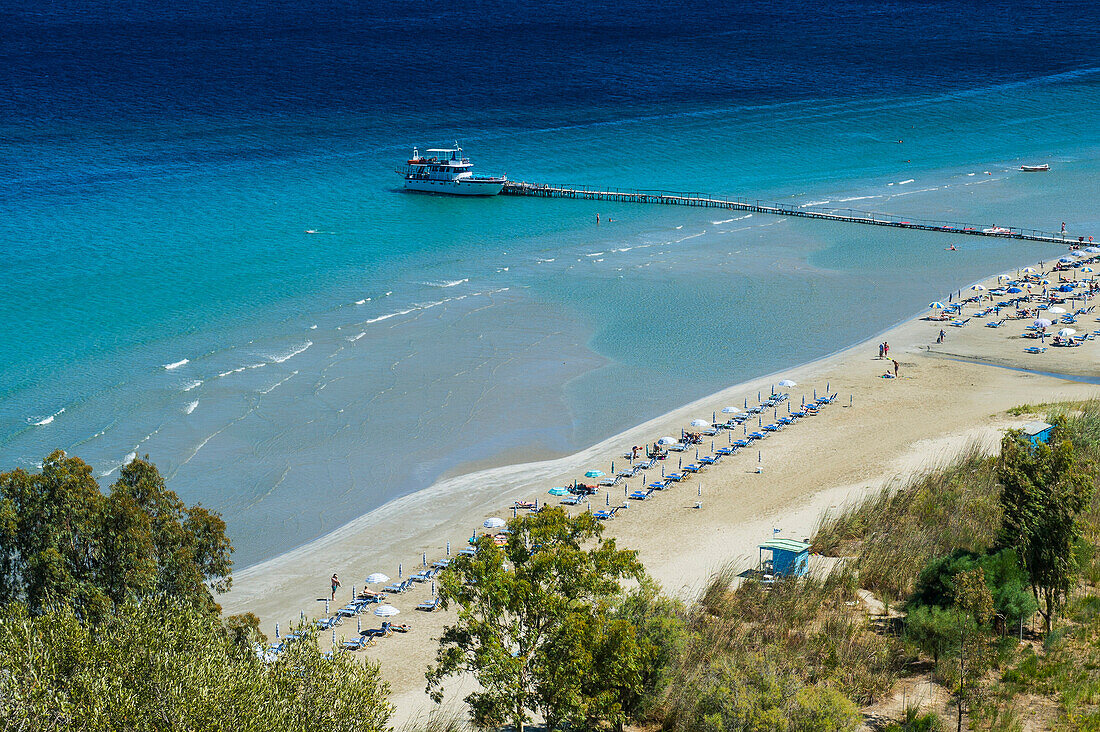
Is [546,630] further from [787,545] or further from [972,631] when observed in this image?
[787,545]

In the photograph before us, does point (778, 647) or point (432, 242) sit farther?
point (432, 242)

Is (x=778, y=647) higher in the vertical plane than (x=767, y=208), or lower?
lower

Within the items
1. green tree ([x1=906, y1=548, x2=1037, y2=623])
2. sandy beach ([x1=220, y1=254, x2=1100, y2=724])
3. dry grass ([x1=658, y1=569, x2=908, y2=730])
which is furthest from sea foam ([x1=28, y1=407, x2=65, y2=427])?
green tree ([x1=906, y1=548, x2=1037, y2=623])

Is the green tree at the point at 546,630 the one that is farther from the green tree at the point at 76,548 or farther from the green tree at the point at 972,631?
the green tree at the point at 972,631

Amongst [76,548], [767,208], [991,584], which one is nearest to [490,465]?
[76,548]

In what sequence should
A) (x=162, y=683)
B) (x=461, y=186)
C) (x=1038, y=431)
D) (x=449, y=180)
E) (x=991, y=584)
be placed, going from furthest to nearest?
1. (x=449, y=180)
2. (x=461, y=186)
3. (x=1038, y=431)
4. (x=991, y=584)
5. (x=162, y=683)

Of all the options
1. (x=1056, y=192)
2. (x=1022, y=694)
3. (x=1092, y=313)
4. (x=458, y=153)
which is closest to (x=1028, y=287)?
(x=1092, y=313)

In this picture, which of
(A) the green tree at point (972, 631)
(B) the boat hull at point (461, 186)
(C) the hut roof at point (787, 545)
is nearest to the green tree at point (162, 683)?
(A) the green tree at point (972, 631)
